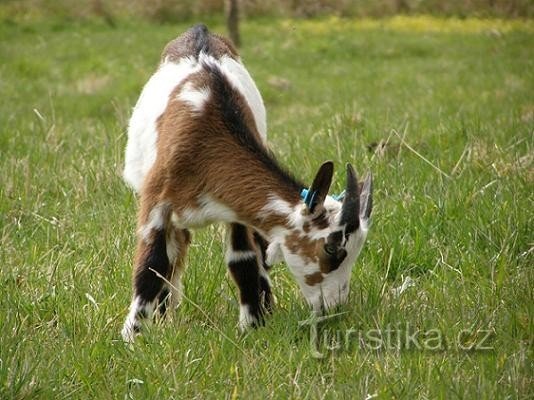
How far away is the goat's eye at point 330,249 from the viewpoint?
167 inches

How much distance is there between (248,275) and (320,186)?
0.80 metres

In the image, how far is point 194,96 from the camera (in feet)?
15.9

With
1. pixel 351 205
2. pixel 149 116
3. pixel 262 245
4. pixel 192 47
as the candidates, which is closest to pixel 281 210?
pixel 351 205

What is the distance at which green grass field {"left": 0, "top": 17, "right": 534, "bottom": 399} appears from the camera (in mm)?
3846

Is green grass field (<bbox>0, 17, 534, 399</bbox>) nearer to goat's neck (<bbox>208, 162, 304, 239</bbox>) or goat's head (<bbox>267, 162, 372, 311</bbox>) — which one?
goat's head (<bbox>267, 162, 372, 311</bbox>)

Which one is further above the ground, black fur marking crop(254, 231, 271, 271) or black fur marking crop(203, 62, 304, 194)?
black fur marking crop(203, 62, 304, 194)

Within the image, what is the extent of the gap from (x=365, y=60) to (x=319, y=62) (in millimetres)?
857

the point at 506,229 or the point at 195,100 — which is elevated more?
the point at 195,100

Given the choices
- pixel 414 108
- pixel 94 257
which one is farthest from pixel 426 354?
pixel 414 108

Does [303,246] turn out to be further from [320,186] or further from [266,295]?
[266,295]

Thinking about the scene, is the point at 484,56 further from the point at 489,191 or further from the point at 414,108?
the point at 489,191

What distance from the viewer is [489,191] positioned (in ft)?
19.9

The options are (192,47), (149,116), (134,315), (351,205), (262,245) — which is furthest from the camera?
(192,47)

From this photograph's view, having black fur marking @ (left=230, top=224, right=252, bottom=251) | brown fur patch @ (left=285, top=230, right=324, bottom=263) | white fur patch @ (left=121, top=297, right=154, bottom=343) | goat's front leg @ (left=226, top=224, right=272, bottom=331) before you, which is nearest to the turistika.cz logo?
brown fur patch @ (left=285, top=230, right=324, bottom=263)
